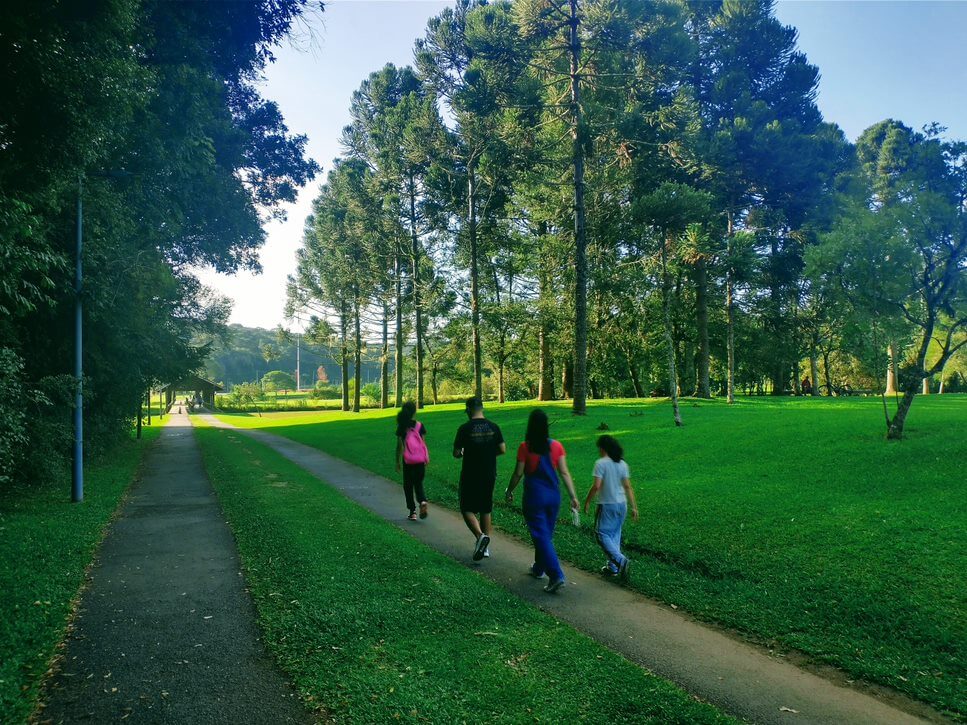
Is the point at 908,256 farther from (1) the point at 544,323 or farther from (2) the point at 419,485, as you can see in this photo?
(1) the point at 544,323

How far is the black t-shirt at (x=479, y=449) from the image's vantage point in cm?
694

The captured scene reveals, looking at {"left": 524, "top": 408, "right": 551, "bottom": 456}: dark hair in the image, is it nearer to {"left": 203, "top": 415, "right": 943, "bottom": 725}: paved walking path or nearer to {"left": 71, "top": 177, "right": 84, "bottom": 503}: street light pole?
{"left": 203, "top": 415, "right": 943, "bottom": 725}: paved walking path

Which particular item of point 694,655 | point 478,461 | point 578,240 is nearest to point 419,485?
point 478,461

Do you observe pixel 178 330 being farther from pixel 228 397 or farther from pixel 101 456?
pixel 228 397

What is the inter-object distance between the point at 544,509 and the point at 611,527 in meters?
0.87

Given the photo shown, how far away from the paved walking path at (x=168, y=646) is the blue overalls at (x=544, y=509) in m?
2.81

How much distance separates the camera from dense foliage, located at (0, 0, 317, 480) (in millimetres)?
8039

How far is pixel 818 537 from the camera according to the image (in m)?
7.12

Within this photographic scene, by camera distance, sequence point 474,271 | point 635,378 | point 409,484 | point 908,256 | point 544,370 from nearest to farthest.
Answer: point 409,484 → point 908,256 → point 474,271 → point 544,370 → point 635,378

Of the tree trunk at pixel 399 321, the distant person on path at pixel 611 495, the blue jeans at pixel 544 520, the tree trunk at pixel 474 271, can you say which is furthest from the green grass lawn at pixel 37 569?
the tree trunk at pixel 399 321

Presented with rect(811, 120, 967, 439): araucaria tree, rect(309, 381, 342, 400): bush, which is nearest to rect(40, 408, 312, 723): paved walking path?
rect(811, 120, 967, 439): araucaria tree

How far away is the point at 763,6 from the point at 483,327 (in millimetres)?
22787

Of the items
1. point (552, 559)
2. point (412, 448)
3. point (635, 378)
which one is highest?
point (635, 378)

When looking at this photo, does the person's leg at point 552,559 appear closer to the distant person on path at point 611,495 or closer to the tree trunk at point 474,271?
the distant person on path at point 611,495
